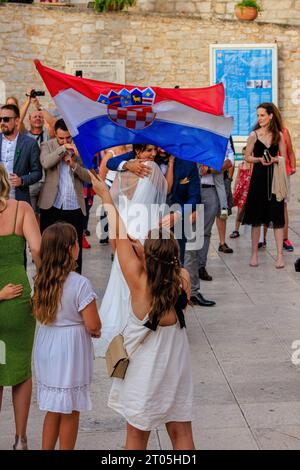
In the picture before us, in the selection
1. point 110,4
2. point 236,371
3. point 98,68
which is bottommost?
point 236,371

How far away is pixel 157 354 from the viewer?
5422 mm

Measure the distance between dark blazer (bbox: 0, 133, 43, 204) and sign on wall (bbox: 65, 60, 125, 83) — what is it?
41.5 feet

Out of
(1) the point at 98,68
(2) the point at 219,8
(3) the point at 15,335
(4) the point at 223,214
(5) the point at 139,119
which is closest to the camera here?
(3) the point at 15,335

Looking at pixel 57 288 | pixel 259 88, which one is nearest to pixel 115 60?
pixel 259 88

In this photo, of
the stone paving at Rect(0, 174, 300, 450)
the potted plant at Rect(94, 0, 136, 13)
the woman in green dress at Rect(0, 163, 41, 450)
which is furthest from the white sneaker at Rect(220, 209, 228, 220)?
the potted plant at Rect(94, 0, 136, 13)

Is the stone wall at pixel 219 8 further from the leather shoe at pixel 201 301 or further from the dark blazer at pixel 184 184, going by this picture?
the dark blazer at pixel 184 184

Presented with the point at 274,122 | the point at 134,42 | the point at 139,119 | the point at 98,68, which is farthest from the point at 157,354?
the point at 134,42

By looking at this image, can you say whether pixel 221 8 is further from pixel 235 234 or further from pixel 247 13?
pixel 235 234

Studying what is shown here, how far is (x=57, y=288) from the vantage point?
5652 mm

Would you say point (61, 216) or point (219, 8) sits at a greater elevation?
point (219, 8)

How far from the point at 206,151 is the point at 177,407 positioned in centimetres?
349

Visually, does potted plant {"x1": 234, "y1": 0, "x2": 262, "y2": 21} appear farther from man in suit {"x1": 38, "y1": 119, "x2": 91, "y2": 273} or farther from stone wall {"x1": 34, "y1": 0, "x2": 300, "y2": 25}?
man in suit {"x1": 38, "y1": 119, "x2": 91, "y2": 273}

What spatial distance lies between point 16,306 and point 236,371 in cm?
239

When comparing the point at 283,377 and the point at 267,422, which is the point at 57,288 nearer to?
the point at 267,422
